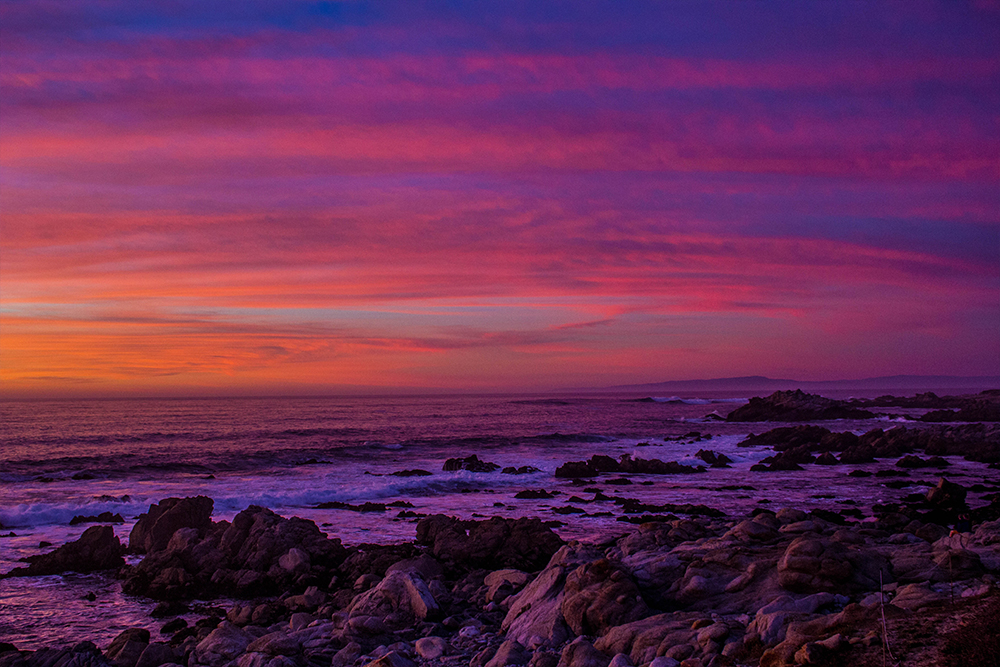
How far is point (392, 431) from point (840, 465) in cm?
5306

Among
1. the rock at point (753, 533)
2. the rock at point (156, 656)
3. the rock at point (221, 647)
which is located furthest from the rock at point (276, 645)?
the rock at point (753, 533)

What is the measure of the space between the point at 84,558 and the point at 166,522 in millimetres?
2727

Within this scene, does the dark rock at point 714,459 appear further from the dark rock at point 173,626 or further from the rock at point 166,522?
the dark rock at point 173,626

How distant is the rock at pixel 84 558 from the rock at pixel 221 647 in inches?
390

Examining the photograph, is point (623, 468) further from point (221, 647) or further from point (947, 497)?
point (221, 647)

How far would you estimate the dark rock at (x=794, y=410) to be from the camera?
97.7 m

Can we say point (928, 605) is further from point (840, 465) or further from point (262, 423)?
point (262, 423)

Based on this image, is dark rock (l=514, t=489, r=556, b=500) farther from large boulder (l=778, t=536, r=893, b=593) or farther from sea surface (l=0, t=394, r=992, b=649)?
large boulder (l=778, t=536, r=893, b=593)

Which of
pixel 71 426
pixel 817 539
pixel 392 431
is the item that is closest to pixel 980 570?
pixel 817 539

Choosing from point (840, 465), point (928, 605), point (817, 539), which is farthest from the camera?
point (840, 465)

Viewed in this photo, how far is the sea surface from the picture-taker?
19.4m

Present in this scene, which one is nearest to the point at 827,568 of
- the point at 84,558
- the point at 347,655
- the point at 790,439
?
the point at 347,655

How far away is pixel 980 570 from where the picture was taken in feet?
40.4

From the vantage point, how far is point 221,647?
44.0 feet
